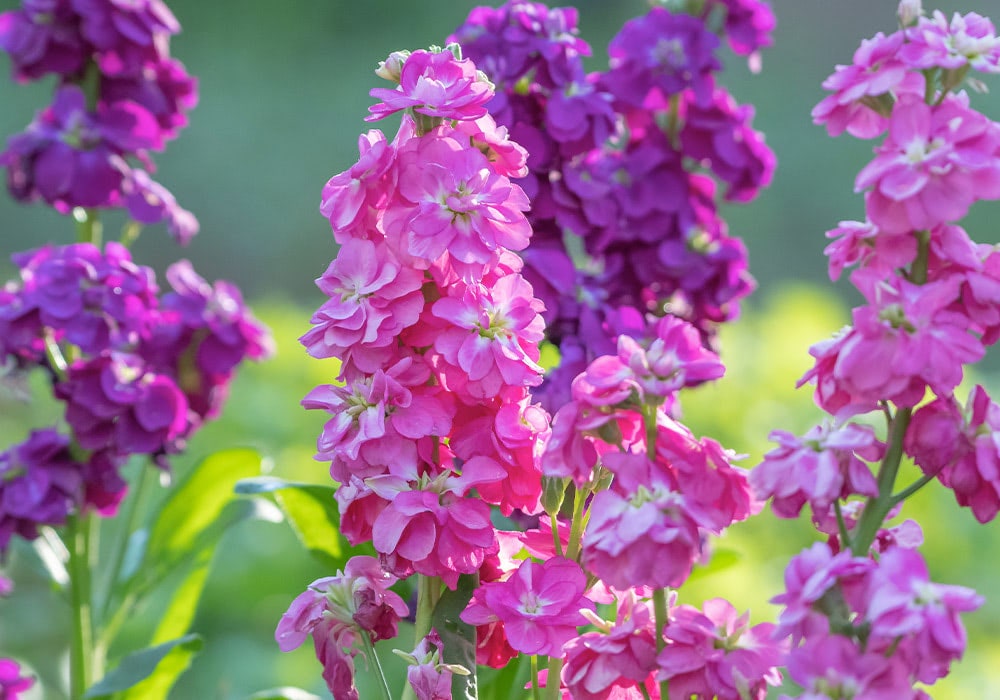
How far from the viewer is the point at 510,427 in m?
0.53

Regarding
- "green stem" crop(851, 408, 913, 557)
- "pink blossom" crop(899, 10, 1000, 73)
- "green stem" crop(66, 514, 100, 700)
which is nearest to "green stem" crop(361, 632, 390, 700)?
Result: "green stem" crop(851, 408, 913, 557)

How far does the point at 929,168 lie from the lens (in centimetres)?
45

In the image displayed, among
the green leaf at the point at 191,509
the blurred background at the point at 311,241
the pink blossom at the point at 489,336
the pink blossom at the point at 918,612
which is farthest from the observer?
the blurred background at the point at 311,241

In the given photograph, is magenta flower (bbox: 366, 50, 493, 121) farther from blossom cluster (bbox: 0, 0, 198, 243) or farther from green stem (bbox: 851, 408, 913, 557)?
blossom cluster (bbox: 0, 0, 198, 243)

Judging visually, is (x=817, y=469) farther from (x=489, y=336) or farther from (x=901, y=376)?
(x=489, y=336)

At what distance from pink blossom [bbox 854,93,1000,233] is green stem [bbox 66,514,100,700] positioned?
725 millimetres

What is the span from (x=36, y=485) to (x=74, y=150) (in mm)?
290

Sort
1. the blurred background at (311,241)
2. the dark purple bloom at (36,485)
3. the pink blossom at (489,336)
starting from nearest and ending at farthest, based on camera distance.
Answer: the pink blossom at (489,336) → the dark purple bloom at (36,485) → the blurred background at (311,241)

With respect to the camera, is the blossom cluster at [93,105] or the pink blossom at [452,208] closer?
the pink blossom at [452,208]

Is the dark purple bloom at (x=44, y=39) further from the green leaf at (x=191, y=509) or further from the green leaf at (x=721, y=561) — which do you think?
the green leaf at (x=721, y=561)

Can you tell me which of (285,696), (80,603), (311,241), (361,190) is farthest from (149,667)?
(311,241)

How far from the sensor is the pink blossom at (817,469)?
456 millimetres

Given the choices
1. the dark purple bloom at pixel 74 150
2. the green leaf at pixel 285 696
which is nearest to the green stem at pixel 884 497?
the green leaf at pixel 285 696

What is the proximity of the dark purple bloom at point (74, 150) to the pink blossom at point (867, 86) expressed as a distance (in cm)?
66
